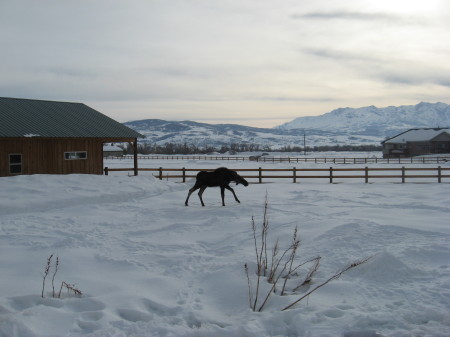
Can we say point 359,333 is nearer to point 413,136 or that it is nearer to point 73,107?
point 73,107

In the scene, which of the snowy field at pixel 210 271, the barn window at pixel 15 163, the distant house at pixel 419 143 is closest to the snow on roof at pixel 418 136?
the distant house at pixel 419 143

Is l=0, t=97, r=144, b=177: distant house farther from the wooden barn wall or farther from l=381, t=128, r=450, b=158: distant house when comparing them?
l=381, t=128, r=450, b=158: distant house

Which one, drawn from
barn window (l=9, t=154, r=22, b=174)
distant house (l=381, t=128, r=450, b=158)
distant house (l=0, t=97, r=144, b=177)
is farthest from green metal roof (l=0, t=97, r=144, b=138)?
distant house (l=381, t=128, r=450, b=158)

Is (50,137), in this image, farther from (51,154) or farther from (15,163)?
(15,163)

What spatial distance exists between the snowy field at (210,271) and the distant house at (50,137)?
21.2 feet

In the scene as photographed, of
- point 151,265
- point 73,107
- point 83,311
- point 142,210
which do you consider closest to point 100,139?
point 73,107

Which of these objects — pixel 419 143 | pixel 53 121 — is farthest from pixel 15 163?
pixel 419 143

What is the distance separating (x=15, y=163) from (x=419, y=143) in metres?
69.6

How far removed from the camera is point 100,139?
21781mm

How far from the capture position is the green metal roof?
61.7ft

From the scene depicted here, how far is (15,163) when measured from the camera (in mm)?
18391

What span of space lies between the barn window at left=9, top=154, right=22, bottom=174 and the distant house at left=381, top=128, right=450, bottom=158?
67294mm

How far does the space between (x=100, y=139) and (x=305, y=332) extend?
1949 cm

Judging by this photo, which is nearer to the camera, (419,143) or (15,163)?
(15,163)
